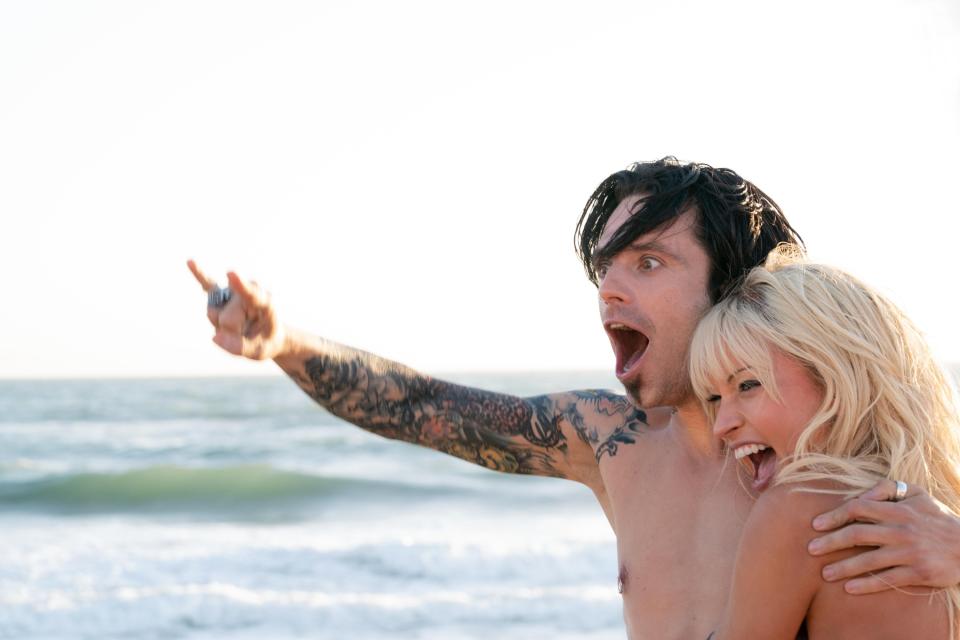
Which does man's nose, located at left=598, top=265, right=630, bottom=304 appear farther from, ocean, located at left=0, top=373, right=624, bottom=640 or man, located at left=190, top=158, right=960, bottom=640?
ocean, located at left=0, top=373, right=624, bottom=640

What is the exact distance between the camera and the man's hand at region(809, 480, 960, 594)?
195 cm

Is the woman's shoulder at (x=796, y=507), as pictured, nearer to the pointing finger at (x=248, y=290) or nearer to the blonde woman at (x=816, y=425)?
the blonde woman at (x=816, y=425)

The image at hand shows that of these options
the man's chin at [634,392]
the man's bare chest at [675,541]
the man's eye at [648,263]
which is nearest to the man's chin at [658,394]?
the man's chin at [634,392]

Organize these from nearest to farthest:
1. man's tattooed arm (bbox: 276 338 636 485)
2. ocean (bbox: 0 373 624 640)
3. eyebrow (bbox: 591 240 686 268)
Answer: eyebrow (bbox: 591 240 686 268) < man's tattooed arm (bbox: 276 338 636 485) < ocean (bbox: 0 373 624 640)

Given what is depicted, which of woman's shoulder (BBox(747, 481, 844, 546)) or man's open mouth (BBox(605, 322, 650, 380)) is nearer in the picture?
woman's shoulder (BBox(747, 481, 844, 546))

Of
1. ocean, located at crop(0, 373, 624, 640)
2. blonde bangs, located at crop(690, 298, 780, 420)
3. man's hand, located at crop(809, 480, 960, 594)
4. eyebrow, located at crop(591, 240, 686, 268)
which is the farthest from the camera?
ocean, located at crop(0, 373, 624, 640)

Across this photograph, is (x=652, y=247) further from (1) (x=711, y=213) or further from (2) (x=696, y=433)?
(2) (x=696, y=433)

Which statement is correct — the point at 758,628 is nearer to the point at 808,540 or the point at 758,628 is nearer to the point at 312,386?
the point at 808,540

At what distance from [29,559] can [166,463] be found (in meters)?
7.56

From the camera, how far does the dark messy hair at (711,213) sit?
8.96ft

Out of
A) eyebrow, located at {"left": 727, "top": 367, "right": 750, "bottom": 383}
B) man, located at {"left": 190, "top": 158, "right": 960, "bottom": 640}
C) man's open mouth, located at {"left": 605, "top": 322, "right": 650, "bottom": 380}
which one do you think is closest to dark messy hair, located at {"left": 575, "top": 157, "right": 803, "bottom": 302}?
man, located at {"left": 190, "top": 158, "right": 960, "bottom": 640}

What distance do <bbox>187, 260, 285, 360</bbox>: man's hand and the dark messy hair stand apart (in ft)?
2.90

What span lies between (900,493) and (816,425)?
0.21 metres

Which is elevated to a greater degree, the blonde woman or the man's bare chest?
the blonde woman
